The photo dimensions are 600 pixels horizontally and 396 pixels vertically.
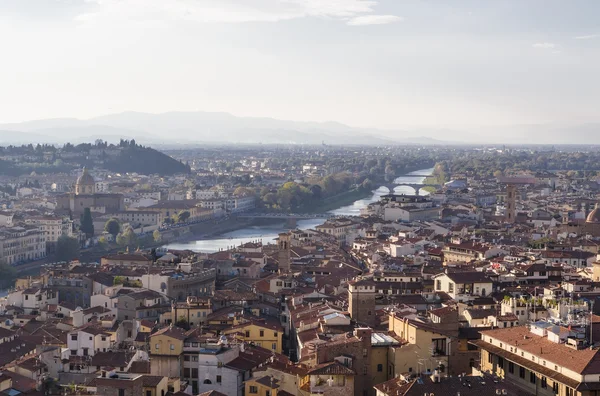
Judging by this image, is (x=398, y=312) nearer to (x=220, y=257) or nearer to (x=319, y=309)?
(x=319, y=309)

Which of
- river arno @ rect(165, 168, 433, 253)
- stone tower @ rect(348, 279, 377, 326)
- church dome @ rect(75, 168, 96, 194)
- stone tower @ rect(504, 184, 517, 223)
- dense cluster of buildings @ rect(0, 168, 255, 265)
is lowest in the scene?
river arno @ rect(165, 168, 433, 253)


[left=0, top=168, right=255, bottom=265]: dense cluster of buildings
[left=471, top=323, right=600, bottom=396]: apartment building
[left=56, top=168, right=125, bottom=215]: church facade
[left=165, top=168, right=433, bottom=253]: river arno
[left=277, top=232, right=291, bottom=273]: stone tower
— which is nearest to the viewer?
[left=471, top=323, right=600, bottom=396]: apartment building

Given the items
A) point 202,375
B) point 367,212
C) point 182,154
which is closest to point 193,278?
point 202,375

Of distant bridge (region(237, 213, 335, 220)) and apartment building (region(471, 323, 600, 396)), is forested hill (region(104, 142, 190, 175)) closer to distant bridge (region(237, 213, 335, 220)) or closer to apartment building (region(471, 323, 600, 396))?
distant bridge (region(237, 213, 335, 220))

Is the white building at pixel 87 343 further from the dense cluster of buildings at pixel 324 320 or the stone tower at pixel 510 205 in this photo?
the stone tower at pixel 510 205

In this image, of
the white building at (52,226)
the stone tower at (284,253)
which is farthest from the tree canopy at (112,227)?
the stone tower at (284,253)

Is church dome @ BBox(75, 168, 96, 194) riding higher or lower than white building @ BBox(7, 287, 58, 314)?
lower

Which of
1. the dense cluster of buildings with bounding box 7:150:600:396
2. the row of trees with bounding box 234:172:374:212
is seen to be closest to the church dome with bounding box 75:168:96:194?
the row of trees with bounding box 234:172:374:212

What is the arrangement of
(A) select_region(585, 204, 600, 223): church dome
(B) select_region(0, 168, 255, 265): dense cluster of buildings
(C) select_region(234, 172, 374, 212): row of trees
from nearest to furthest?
(A) select_region(585, 204, 600, 223): church dome
(B) select_region(0, 168, 255, 265): dense cluster of buildings
(C) select_region(234, 172, 374, 212): row of trees
